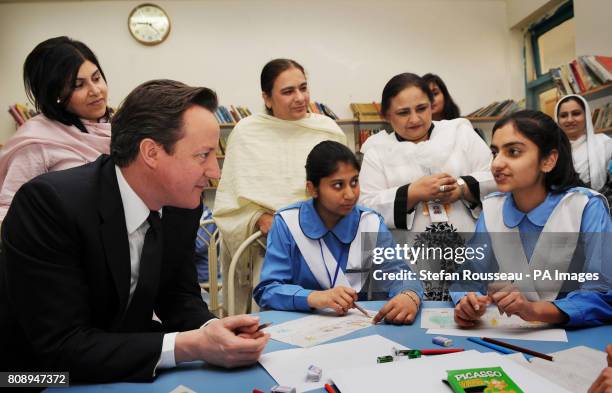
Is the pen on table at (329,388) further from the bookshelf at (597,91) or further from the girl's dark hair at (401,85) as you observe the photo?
the bookshelf at (597,91)

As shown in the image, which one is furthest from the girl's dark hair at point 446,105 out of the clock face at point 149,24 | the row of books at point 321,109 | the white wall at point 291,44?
the clock face at point 149,24

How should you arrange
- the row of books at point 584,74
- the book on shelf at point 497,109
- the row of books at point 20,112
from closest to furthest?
the row of books at point 584,74 → the row of books at point 20,112 → the book on shelf at point 497,109

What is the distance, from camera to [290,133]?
2504 mm

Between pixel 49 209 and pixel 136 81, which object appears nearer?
pixel 49 209

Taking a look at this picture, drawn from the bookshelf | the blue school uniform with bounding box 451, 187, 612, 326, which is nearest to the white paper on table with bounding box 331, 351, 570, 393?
the blue school uniform with bounding box 451, 187, 612, 326

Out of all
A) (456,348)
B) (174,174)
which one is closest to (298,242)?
(174,174)

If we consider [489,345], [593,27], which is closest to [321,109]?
[593,27]

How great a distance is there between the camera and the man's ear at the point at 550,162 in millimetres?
1605

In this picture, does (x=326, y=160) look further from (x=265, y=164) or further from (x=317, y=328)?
(x=317, y=328)

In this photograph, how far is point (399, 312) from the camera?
119cm

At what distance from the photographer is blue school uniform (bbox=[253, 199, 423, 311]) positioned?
5.27ft

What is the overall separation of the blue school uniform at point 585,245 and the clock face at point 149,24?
4718 mm

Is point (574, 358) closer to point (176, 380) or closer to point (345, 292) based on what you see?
point (345, 292)

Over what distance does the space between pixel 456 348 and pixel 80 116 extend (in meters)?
1.60
